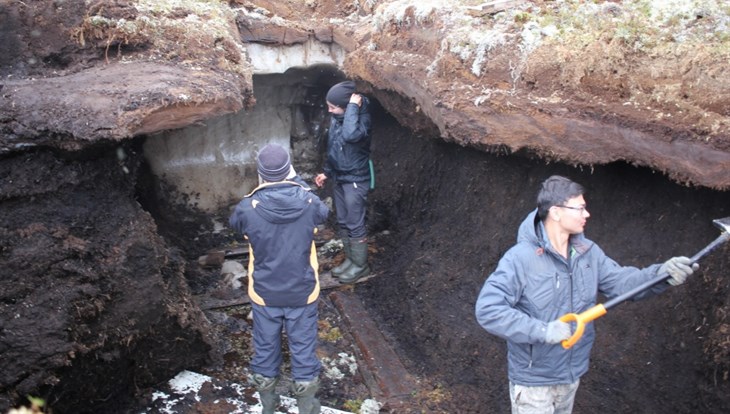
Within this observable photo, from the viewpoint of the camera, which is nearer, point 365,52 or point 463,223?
point 463,223

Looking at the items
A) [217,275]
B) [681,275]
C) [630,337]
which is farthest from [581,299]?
[217,275]

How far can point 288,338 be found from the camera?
171 inches

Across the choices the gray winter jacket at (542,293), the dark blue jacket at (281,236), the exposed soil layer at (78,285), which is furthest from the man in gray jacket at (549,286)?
the exposed soil layer at (78,285)

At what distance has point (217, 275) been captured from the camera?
704 centimetres

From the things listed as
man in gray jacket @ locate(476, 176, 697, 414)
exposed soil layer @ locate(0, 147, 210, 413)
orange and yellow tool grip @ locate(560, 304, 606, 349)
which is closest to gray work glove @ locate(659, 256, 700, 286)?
man in gray jacket @ locate(476, 176, 697, 414)

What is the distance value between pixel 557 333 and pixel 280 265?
6.18 ft

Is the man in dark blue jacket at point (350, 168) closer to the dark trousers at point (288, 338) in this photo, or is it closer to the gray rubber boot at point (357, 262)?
the gray rubber boot at point (357, 262)

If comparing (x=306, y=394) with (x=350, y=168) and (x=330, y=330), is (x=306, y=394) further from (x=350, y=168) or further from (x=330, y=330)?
(x=350, y=168)

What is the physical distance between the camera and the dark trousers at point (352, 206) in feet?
21.7

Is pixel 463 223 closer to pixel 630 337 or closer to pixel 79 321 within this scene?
pixel 630 337

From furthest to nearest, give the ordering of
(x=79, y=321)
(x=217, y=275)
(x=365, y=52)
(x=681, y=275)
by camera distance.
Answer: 1. (x=217, y=275)
2. (x=365, y=52)
3. (x=79, y=321)
4. (x=681, y=275)

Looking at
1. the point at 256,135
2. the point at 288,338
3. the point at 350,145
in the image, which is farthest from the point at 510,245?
the point at 256,135

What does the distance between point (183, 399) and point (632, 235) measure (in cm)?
353

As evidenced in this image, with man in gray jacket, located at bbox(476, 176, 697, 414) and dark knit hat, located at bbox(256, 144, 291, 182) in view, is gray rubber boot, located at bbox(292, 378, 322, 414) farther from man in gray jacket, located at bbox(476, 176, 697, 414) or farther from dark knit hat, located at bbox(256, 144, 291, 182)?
man in gray jacket, located at bbox(476, 176, 697, 414)
